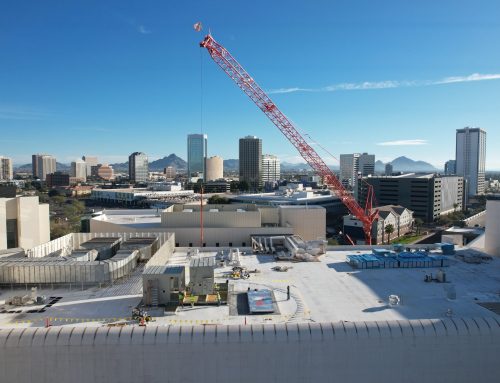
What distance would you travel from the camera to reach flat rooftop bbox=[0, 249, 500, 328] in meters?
18.8

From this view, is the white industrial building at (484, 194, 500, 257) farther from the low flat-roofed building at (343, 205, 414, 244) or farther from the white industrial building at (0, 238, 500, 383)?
the low flat-roofed building at (343, 205, 414, 244)

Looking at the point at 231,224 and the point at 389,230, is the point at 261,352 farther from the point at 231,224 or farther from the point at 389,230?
the point at 389,230

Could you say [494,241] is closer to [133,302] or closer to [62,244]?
[133,302]

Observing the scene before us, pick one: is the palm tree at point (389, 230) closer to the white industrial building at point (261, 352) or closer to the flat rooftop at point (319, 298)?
the flat rooftop at point (319, 298)

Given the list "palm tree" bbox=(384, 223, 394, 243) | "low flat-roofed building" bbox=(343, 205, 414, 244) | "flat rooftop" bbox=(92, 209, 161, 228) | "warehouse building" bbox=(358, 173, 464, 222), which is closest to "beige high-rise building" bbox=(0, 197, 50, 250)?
"flat rooftop" bbox=(92, 209, 161, 228)

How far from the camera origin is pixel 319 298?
2247 cm

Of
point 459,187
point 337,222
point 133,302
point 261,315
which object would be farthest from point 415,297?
point 459,187

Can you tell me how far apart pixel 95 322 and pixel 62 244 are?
18.6 meters

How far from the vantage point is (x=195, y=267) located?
2131 cm

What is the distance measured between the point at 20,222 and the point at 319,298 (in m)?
26.2

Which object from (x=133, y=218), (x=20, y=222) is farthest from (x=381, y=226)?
(x=20, y=222)

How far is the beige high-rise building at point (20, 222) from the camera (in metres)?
31.6

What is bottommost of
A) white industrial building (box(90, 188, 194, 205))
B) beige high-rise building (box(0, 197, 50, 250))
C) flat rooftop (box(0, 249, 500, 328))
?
white industrial building (box(90, 188, 194, 205))

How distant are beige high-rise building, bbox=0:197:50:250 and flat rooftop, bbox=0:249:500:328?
10927mm
